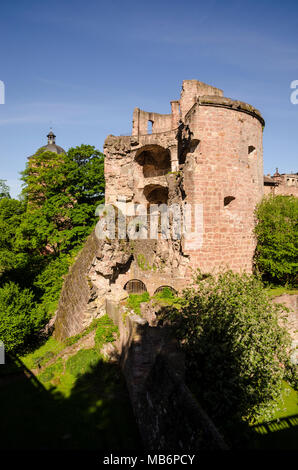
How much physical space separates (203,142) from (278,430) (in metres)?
10.8

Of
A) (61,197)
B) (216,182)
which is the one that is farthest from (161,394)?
(61,197)

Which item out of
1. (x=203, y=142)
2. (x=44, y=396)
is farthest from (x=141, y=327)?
(x=203, y=142)

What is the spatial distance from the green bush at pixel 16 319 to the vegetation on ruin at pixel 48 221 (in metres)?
0.29

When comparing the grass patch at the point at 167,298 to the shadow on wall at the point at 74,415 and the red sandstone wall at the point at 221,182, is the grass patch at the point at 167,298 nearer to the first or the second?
the red sandstone wall at the point at 221,182

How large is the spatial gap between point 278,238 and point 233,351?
25.7 ft

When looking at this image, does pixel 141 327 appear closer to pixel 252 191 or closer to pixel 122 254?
pixel 122 254

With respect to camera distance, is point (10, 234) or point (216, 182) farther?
point (10, 234)

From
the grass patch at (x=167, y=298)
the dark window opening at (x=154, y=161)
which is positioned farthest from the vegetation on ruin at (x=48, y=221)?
the grass patch at (x=167, y=298)

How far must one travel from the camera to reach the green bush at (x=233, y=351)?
6.32m

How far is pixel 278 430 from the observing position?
7430 mm

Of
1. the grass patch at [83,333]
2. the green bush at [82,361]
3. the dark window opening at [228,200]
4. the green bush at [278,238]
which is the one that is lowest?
the green bush at [82,361]

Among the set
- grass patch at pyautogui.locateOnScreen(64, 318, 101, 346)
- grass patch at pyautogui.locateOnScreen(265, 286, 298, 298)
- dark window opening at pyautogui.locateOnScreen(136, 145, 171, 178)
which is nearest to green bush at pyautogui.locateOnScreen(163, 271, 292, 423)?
grass patch at pyautogui.locateOnScreen(265, 286, 298, 298)

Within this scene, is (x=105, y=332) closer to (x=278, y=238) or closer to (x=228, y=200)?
(x=228, y=200)

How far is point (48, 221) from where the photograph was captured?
2066cm
